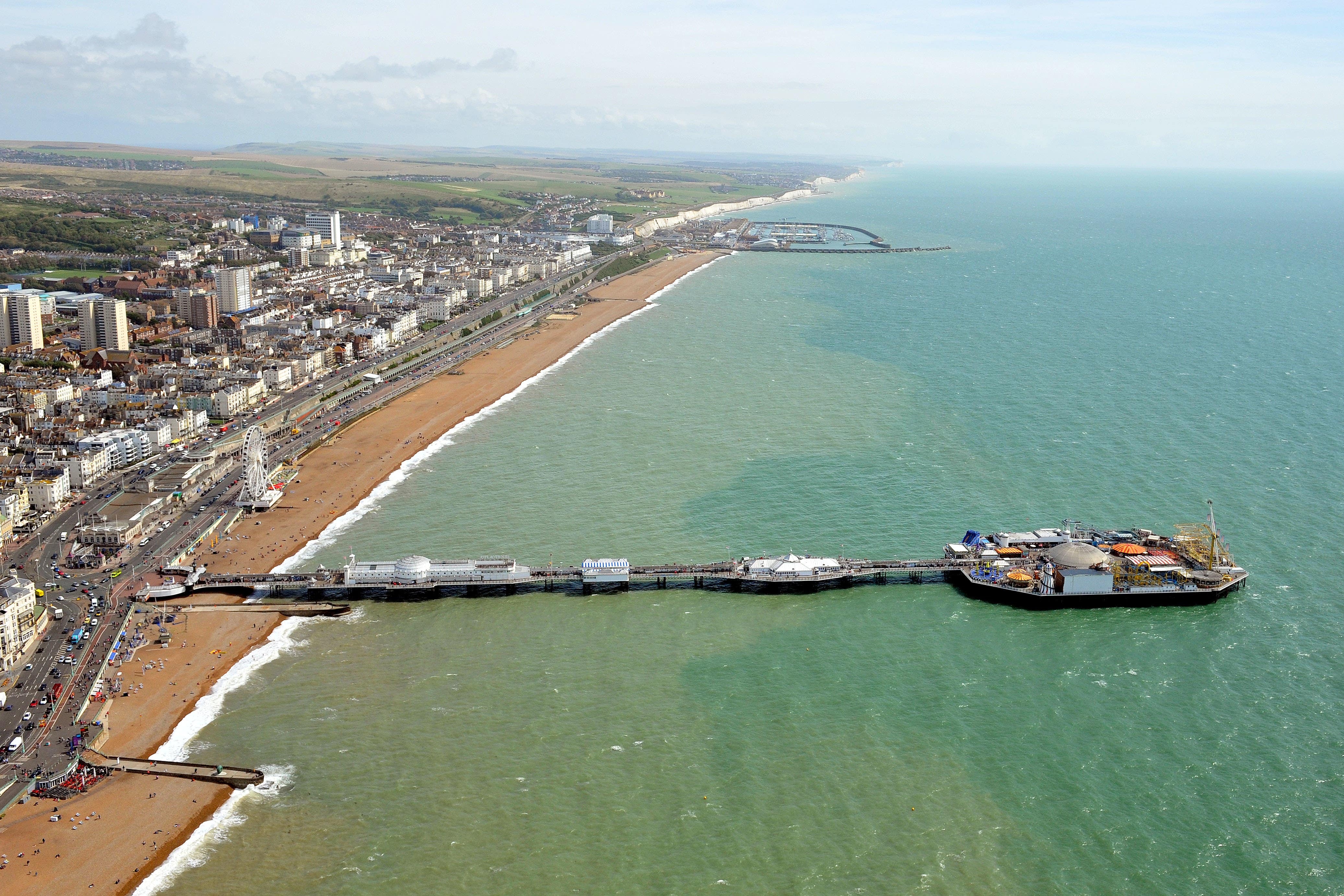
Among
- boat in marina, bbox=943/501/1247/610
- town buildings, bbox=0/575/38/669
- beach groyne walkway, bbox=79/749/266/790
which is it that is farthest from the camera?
boat in marina, bbox=943/501/1247/610

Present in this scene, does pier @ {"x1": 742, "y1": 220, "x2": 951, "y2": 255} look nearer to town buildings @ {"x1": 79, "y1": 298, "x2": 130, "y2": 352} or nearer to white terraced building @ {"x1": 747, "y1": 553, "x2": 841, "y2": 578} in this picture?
town buildings @ {"x1": 79, "y1": 298, "x2": 130, "y2": 352}

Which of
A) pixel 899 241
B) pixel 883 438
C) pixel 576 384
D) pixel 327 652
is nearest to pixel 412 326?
pixel 576 384

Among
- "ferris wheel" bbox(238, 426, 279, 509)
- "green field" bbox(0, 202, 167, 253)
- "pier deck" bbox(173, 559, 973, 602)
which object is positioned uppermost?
"green field" bbox(0, 202, 167, 253)

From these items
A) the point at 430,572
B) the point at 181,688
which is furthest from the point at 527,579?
the point at 181,688

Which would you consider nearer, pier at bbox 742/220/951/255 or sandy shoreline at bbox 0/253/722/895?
sandy shoreline at bbox 0/253/722/895

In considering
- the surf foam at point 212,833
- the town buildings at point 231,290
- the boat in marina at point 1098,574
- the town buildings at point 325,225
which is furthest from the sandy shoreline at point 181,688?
the town buildings at point 325,225

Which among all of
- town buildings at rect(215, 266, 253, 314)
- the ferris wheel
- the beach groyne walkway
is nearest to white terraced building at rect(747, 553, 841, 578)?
the beach groyne walkway

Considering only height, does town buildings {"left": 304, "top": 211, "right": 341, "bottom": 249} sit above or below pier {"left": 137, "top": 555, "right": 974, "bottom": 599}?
above

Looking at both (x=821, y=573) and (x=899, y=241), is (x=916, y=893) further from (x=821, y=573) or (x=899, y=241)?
(x=899, y=241)
